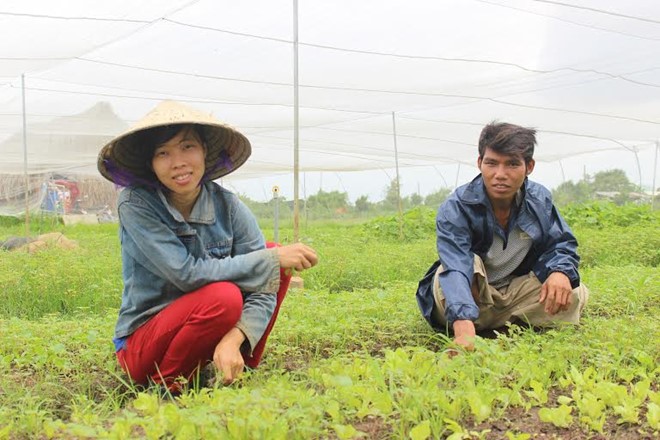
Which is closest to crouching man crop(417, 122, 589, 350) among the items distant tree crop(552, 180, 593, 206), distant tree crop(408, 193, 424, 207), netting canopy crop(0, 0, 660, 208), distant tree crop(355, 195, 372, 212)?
netting canopy crop(0, 0, 660, 208)

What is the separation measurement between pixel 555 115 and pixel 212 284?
10.7m

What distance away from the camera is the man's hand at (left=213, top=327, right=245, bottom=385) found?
2602mm

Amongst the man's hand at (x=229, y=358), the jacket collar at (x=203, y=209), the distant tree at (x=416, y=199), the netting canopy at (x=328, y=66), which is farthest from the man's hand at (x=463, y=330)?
the distant tree at (x=416, y=199)

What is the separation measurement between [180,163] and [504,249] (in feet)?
5.53

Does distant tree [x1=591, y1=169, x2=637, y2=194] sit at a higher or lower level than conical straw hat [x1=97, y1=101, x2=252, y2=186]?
lower

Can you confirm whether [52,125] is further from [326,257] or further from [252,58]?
[326,257]

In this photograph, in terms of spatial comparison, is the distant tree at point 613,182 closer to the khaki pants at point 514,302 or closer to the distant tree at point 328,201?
the distant tree at point 328,201

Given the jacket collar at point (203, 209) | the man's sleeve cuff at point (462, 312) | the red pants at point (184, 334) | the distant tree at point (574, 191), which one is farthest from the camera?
the distant tree at point (574, 191)

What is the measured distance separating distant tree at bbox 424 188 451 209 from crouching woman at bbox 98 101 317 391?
17295 mm

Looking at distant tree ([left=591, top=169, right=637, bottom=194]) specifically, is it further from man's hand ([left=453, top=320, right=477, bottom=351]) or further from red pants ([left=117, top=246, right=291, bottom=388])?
red pants ([left=117, top=246, right=291, bottom=388])

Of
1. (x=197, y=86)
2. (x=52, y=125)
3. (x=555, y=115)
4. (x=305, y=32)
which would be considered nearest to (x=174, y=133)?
(x=305, y=32)

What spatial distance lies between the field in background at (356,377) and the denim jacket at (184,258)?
0.27m

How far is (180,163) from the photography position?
2.74 metres

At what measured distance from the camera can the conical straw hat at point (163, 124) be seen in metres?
2.71
